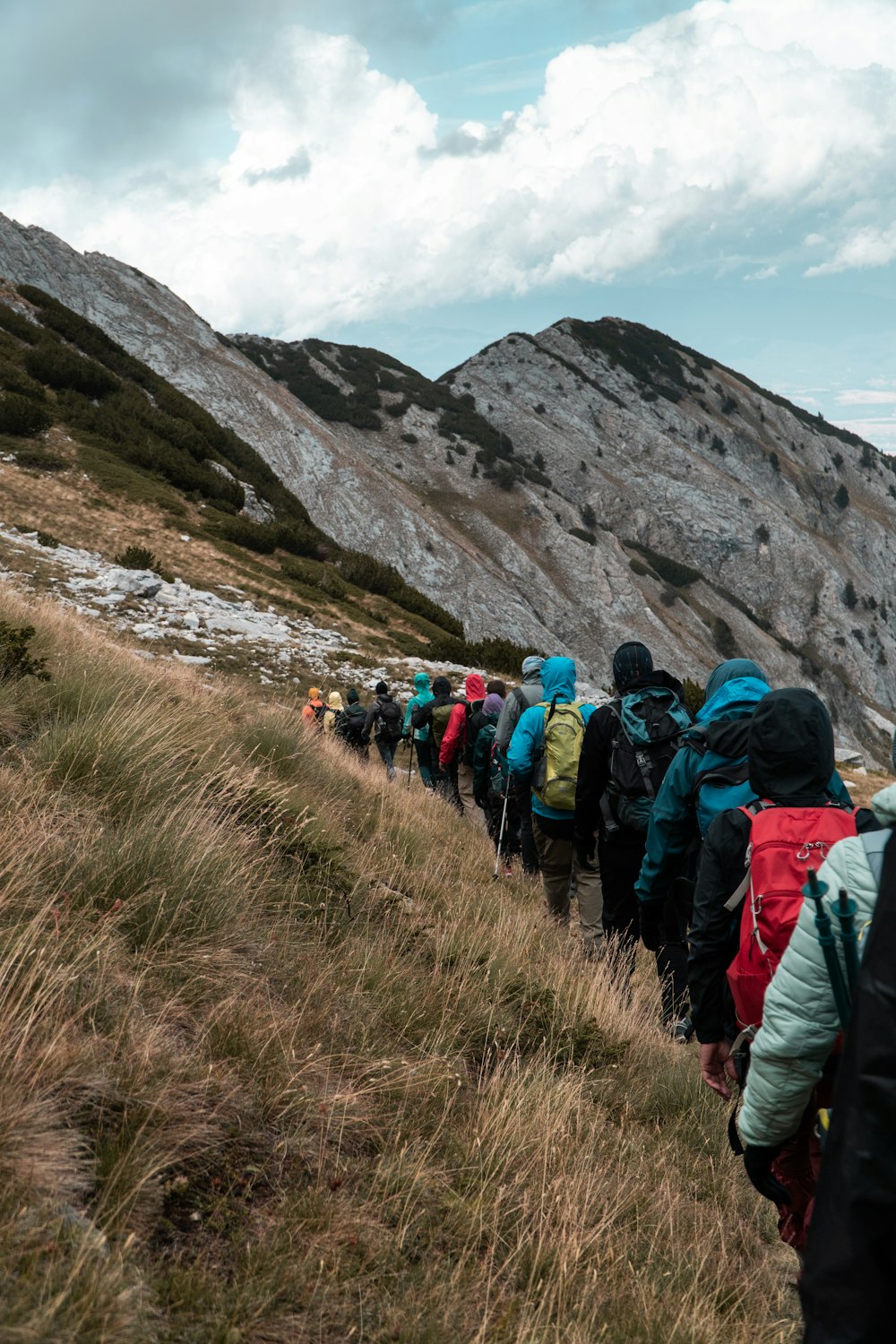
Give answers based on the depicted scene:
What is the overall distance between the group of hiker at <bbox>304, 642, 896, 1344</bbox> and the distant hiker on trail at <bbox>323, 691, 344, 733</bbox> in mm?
5640

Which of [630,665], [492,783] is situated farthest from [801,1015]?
[492,783]

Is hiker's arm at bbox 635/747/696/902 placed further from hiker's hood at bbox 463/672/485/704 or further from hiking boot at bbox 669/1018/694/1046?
hiker's hood at bbox 463/672/485/704

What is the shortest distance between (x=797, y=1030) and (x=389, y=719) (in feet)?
36.4

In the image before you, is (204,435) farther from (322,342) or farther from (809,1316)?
(322,342)

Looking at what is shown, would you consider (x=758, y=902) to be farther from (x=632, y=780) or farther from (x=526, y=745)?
(x=526, y=745)

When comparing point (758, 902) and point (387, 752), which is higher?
point (758, 902)

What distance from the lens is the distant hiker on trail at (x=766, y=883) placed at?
2.47m

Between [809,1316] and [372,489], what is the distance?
47.1 meters

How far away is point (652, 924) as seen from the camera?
15.6 feet

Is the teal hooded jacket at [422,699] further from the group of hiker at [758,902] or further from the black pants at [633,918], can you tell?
the black pants at [633,918]

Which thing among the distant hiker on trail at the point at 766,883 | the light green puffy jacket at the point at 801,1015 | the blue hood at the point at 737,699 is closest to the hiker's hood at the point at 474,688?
the blue hood at the point at 737,699

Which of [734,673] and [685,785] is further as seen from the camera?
[734,673]

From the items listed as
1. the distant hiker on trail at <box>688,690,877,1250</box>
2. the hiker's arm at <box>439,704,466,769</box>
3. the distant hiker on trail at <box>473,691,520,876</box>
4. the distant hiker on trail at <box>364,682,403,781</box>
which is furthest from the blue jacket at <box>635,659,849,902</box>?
the distant hiker on trail at <box>364,682,403,781</box>

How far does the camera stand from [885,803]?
166cm
